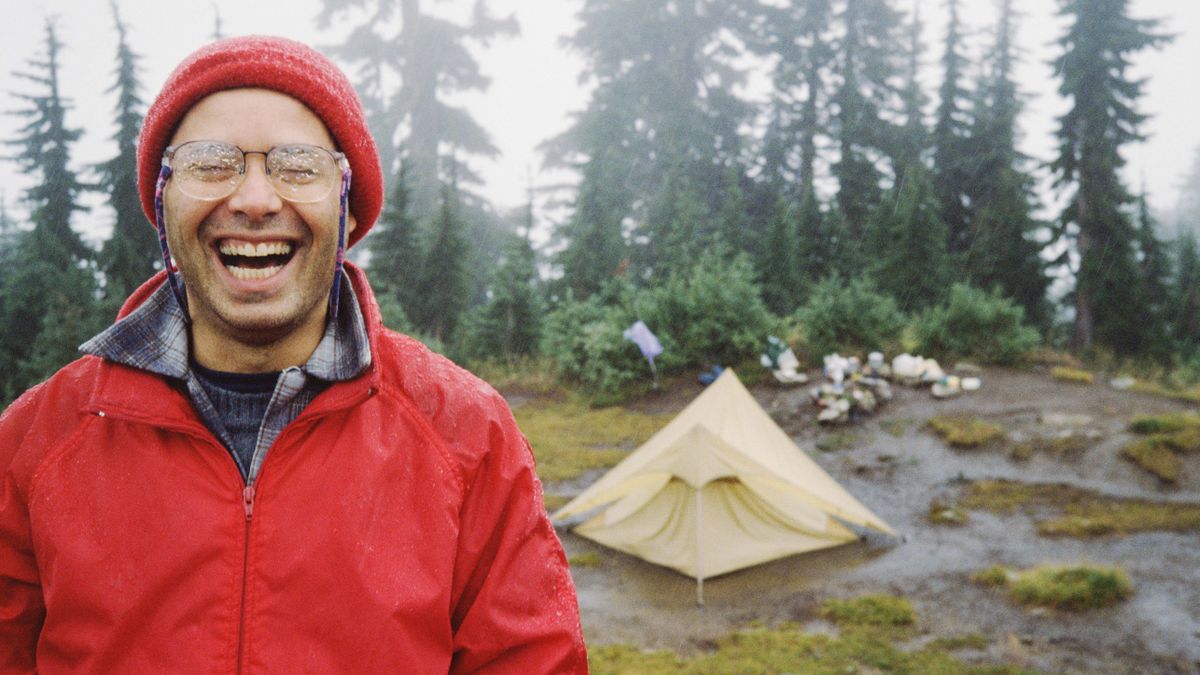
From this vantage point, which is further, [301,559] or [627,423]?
[627,423]

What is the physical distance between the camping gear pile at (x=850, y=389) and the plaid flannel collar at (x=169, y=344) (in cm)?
1066

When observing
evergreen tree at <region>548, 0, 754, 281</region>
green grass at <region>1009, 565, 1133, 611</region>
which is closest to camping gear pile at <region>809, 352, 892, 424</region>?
green grass at <region>1009, 565, 1133, 611</region>

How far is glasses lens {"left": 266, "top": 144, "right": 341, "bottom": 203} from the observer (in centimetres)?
155

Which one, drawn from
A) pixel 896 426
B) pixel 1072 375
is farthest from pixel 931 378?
pixel 1072 375

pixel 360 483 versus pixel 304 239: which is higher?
pixel 304 239

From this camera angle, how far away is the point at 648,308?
15219 millimetres

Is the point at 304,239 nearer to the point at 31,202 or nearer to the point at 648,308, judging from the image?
the point at 648,308

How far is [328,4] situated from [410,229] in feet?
46.8

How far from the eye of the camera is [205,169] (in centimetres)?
153

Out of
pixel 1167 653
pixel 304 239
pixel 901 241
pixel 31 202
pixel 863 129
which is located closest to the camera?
pixel 304 239

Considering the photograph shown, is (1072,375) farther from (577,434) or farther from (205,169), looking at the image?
(205,169)

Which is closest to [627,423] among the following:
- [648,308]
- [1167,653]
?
[648,308]

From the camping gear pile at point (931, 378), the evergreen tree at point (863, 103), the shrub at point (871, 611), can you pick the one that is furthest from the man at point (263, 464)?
the evergreen tree at point (863, 103)

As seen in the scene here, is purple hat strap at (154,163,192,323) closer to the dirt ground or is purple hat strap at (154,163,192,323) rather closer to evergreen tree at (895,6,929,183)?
the dirt ground
